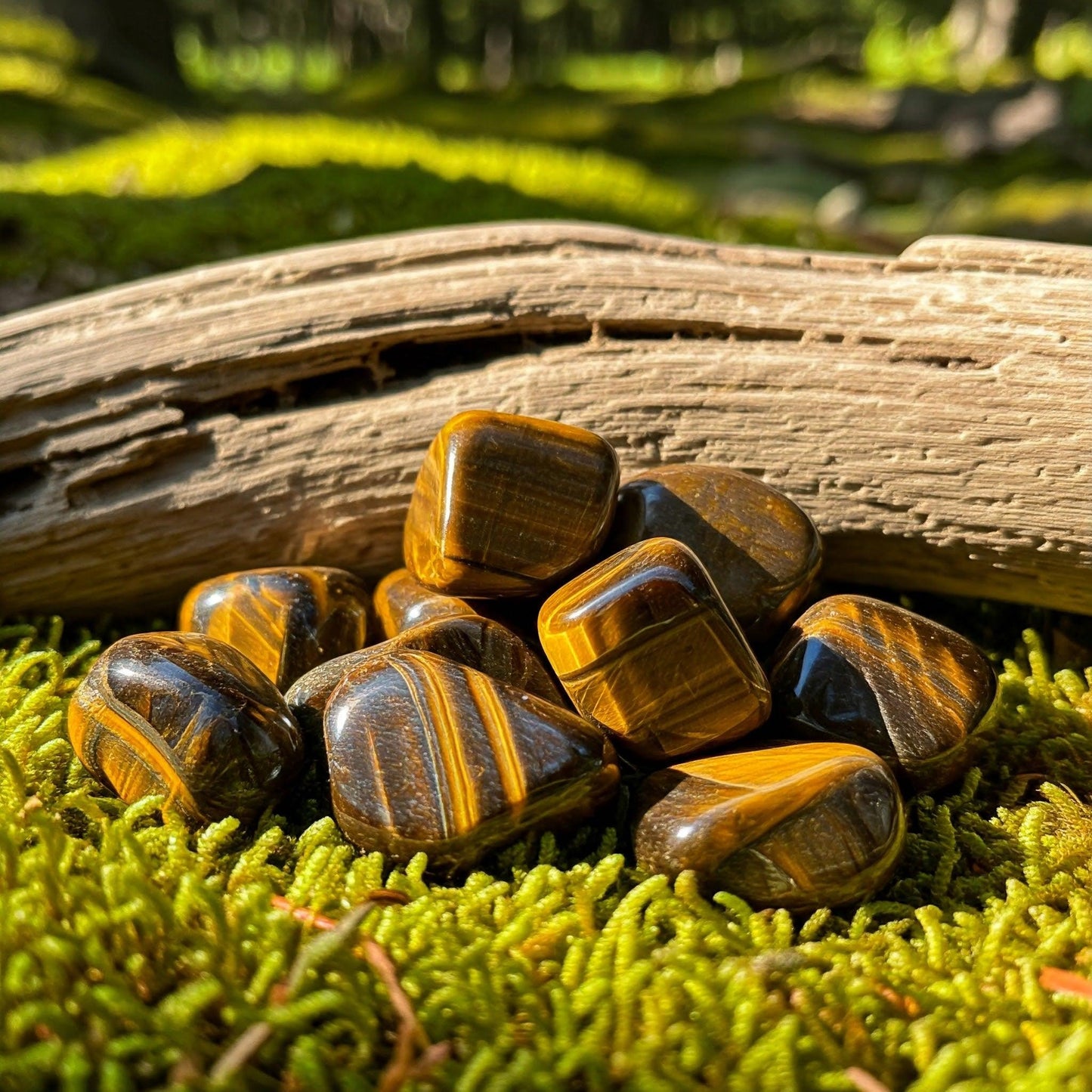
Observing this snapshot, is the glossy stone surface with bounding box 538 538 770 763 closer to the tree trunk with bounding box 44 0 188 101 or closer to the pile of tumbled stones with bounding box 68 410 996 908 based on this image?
the pile of tumbled stones with bounding box 68 410 996 908

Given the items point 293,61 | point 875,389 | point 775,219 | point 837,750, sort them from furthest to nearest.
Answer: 1. point 293,61
2. point 775,219
3. point 875,389
4. point 837,750

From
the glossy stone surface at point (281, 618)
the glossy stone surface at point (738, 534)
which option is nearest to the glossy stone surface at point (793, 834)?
the glossy stone surface at point (738, 534)

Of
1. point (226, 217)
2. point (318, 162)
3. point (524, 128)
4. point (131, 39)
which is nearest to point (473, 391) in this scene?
point (226, 217)

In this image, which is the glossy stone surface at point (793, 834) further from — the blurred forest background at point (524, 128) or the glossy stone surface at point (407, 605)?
Result: the blurred forest background at point (524, 128)

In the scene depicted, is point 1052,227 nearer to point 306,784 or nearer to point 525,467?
point 525,467

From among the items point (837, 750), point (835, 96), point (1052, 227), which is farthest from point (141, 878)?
point (835, 96)

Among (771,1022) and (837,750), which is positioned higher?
(837,750)

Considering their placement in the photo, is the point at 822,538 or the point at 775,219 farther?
the point at 775,219
